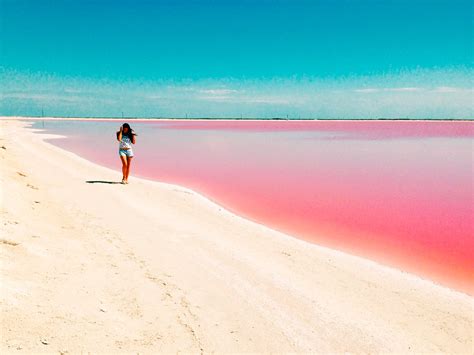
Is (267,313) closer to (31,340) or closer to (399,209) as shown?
(31,340)

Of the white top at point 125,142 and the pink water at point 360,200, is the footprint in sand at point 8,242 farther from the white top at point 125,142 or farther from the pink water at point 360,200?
the white top at point 125,142

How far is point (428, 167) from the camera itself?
1565cm

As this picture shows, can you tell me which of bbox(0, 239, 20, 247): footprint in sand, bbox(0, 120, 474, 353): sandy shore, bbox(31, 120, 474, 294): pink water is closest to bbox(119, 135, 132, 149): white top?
bbox(31, 120, 474, 294): pink water

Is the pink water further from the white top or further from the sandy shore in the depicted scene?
the white top

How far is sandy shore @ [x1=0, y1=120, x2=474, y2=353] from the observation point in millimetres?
3061

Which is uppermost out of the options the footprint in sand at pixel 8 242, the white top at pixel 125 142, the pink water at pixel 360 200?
the white top at pixel 125 142

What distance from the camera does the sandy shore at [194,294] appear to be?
3.06 metres

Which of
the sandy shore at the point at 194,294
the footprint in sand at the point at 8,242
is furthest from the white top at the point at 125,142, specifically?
the footprint in sand at the point at 8,242

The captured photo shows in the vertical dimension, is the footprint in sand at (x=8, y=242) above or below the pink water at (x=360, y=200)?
above

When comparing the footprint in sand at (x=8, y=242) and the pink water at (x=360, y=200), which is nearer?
the footprint in sand at (x=8, y=242)

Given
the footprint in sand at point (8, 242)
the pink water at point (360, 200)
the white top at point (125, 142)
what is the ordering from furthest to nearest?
the white top at point (125, 142), the pink water at point (360, 200), the footprint in sand at point (8, 242)

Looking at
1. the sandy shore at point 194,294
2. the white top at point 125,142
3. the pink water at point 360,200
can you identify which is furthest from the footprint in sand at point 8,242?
the white top at point 125,142

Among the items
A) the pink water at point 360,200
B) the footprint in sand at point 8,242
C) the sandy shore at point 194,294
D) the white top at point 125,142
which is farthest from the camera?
the white top at point 125,142

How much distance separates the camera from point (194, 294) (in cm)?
388
